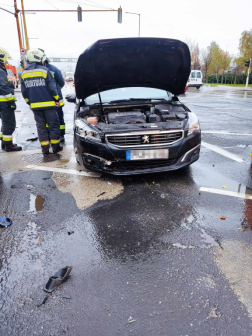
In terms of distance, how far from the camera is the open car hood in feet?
14.9

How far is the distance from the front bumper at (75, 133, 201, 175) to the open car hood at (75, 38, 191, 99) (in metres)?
1.45

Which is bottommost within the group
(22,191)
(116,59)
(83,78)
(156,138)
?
(22,191)

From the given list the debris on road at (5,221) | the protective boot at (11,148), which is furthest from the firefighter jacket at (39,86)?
the debris on road at (5,221)

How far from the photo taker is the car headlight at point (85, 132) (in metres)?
4.00

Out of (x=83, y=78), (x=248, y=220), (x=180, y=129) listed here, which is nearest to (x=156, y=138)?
(x=180, y=129)

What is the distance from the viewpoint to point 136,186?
4.03 meters

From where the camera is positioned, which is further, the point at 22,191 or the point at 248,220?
the point at 22,191

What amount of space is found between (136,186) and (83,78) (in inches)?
89.4

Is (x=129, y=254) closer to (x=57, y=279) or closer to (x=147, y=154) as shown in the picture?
(x=57, y=279)

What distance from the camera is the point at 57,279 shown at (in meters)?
2.19

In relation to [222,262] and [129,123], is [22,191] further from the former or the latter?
[222,262]

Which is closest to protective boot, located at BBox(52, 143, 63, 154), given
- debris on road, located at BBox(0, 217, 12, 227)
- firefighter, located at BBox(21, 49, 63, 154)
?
firefighter, located at BBox(21, 49, 63, 154)

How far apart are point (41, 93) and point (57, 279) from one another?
409 cm

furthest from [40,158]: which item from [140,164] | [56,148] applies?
[140,164]
